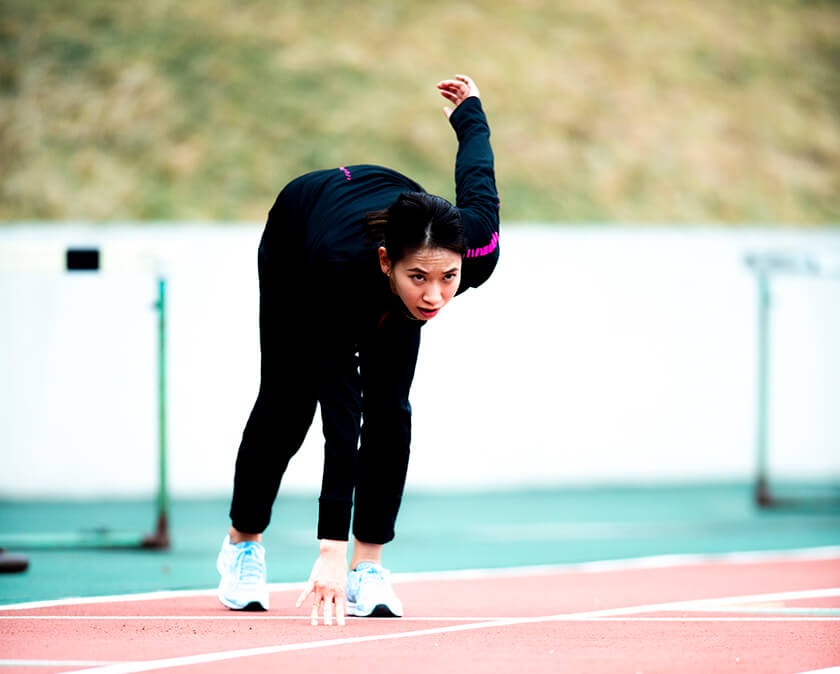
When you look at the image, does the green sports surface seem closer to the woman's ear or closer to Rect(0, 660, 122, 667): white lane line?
Rect(0, 660, 122, 667): white lane line

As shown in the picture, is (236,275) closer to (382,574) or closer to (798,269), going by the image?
(798,269)

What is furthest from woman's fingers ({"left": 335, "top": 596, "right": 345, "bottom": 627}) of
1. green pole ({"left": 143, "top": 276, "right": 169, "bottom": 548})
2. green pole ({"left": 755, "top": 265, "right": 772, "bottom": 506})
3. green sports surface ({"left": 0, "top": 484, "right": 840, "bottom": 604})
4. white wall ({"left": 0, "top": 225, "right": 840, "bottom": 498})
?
white wall ({"left": 0, "top": 225, "right": 840, "bottom": 498})

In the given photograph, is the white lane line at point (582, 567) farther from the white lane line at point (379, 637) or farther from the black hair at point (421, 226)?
the black hair at point (421, 226)

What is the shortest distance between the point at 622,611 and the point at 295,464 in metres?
5.48

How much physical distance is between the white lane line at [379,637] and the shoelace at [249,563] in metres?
0.74

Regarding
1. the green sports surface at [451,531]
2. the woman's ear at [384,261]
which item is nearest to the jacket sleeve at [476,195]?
the woman's ear at [384,261]

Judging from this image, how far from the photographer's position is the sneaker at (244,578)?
4.49 m

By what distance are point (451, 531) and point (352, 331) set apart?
4267mm

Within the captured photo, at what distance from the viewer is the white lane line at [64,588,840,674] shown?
3371 mm

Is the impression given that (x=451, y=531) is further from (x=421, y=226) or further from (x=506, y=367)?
(x=421, y=226)

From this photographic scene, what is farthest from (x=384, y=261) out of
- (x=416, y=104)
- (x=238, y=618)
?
(x=416, y=104)

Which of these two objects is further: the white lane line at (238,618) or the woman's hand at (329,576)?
the white lane line at (238,618)

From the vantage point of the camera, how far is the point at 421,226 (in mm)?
3701

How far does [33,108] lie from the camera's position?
1359 cm
